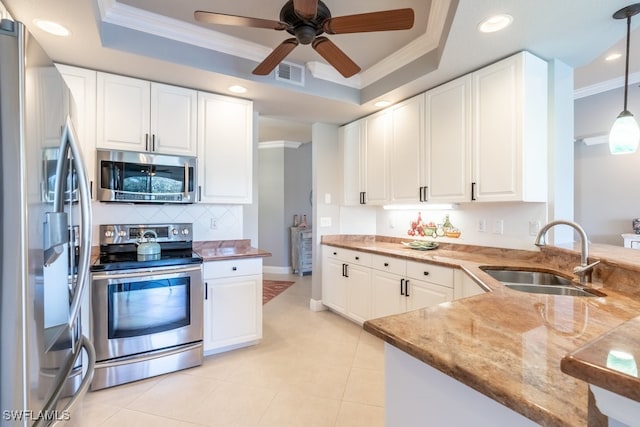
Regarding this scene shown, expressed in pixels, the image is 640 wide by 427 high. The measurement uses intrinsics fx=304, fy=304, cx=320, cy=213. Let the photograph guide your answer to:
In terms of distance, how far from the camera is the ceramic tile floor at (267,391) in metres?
1.89

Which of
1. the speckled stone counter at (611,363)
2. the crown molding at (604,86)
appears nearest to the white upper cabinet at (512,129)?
the speckled stone counter at (611,363)

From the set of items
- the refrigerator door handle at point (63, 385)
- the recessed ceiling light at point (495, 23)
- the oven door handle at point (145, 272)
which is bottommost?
the refrigerator door handle at point (63, 385)

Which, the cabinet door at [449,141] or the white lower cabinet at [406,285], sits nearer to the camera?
the white lower cabinet at [406,285]

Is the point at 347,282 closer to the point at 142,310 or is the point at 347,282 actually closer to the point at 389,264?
the point at 389,264

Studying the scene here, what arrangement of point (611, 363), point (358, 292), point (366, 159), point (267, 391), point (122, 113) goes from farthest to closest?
point (366, 159), point (358, 292), point (122, 113), point (267, 391), point (611, 363)

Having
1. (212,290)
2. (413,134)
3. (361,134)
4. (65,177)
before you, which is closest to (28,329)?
(65,177)

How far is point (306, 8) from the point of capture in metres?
1.59

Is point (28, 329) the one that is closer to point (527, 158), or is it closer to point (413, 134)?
point (527, 158)

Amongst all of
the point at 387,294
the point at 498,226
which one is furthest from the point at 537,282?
the point at 387,294

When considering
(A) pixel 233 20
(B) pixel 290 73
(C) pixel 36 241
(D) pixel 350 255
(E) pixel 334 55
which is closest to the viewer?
(C) pixel 36 241

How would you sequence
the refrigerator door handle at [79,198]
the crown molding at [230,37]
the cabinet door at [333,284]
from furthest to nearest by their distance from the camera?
the cabinet door at [333,284]
the crown molding at [230,37]
the refrigerator door handle at [79,198]

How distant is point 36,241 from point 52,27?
1.91m

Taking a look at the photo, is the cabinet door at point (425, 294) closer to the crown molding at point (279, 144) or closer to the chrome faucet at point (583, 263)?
the chrome faucet at point (583, 263)

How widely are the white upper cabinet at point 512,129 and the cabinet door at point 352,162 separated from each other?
60.3 inches
